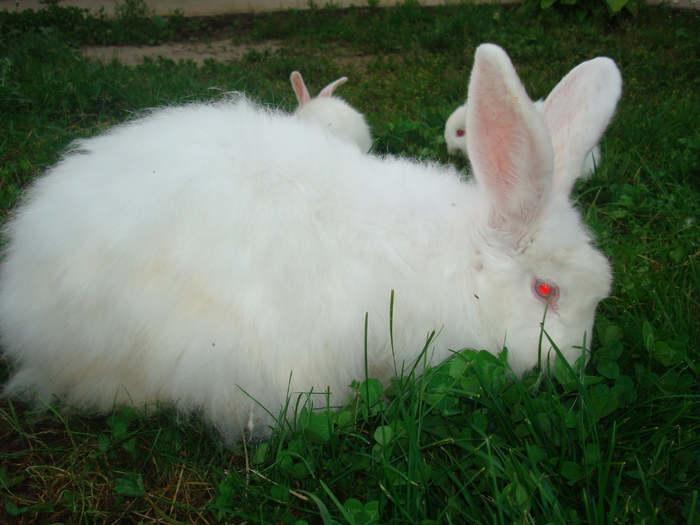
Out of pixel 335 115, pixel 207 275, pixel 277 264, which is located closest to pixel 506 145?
pixel 277 264

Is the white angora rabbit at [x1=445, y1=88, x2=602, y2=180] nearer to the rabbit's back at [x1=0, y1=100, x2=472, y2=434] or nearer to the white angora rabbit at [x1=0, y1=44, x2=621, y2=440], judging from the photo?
the white angora rabbit at [x1=0, y1=44, x2=621, y2=440]

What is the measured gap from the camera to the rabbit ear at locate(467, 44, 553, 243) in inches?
67.7

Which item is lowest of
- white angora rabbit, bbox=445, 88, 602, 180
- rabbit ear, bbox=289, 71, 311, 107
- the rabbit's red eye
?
the rabbit's red eye

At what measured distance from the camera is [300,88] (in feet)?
14.4

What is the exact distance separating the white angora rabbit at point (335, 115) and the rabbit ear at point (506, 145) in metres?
1.82

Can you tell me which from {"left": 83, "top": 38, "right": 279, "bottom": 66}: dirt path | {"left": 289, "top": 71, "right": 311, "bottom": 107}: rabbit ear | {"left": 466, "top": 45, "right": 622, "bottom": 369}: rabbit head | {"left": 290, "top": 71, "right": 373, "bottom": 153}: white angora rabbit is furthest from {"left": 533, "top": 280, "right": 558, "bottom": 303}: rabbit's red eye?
{"left": 83, "top": 38, "right": 279, "bottom": 66}: dirt path

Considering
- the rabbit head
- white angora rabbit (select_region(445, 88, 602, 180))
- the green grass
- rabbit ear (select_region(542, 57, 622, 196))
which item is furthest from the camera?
white angora rabbit (select_region(445, 88, 602, 180))

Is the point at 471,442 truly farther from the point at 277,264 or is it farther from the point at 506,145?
the point at 506,145

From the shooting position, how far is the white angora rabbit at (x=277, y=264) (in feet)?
5.81

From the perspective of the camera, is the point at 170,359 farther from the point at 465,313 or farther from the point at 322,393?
the point at 465,313

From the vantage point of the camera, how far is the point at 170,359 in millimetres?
1784

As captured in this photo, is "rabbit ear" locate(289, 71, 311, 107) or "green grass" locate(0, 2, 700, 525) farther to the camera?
"rabbit ear" locate(289, 71, 311, 107)

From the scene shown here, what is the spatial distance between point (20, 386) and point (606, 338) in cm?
209

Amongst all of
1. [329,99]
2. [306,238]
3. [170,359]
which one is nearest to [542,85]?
[329,99]
